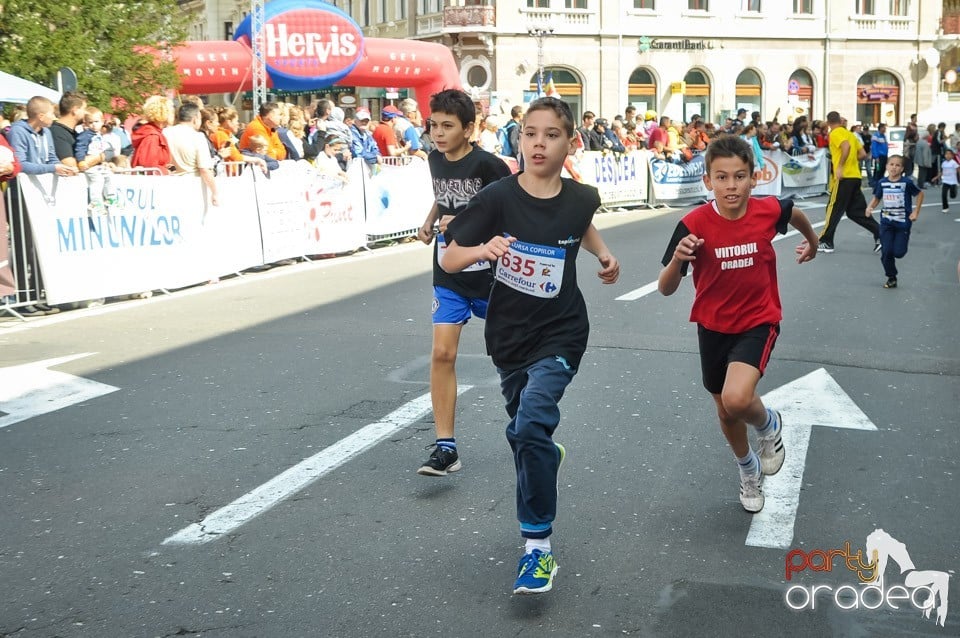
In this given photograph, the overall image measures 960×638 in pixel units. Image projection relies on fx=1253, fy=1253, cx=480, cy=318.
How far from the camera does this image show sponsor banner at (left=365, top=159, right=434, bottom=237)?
17266 millimetres

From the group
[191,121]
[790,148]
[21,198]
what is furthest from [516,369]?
[790,148]

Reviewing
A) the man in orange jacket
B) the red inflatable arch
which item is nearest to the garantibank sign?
the red inflatable arch

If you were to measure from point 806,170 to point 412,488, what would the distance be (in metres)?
25.5

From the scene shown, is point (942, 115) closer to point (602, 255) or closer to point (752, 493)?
point (752, 493)

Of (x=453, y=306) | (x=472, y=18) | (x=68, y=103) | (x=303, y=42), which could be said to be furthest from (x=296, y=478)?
(x=472, y=18)

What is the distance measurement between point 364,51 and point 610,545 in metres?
26.5

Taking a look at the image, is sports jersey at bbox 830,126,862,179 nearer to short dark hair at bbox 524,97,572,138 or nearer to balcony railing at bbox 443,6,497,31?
short dark hair at bbox 524,97,572,138

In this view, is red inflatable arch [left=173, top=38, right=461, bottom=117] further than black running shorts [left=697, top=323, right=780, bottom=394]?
Yes

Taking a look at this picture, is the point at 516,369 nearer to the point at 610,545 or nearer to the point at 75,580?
the point at 610,545

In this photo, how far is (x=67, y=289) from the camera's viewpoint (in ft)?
38.0

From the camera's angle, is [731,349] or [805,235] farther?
[805,235]

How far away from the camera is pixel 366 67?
30.6 meters

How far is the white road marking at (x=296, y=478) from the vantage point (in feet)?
16.7

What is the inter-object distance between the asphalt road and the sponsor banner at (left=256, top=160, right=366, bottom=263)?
427 centimetres
